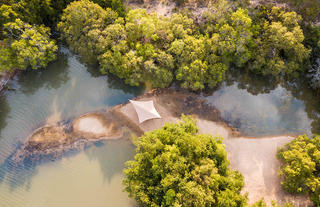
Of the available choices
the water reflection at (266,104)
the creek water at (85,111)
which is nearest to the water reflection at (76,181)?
the creek water at (85,111)

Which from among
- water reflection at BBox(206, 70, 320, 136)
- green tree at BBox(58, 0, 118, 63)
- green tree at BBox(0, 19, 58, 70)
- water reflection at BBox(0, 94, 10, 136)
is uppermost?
green tree at BBox(58, 0, 118, 63)

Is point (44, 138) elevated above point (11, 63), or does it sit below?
below

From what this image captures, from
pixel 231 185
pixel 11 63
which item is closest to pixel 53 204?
pixel 11 63

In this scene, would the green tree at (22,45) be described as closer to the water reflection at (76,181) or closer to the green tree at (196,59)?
the water reflection at (76,181)

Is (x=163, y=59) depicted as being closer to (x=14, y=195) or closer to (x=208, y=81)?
(x=208, y=81)

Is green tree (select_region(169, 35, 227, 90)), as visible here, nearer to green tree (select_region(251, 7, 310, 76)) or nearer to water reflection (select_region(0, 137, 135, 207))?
green tree (select_region(251, 7, 310, 76))

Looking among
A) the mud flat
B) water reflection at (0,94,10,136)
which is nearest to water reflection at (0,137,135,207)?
the mud flat

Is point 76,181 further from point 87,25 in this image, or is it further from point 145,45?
point 87,25

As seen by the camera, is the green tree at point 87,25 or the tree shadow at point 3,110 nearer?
the green tree at point 87,25
